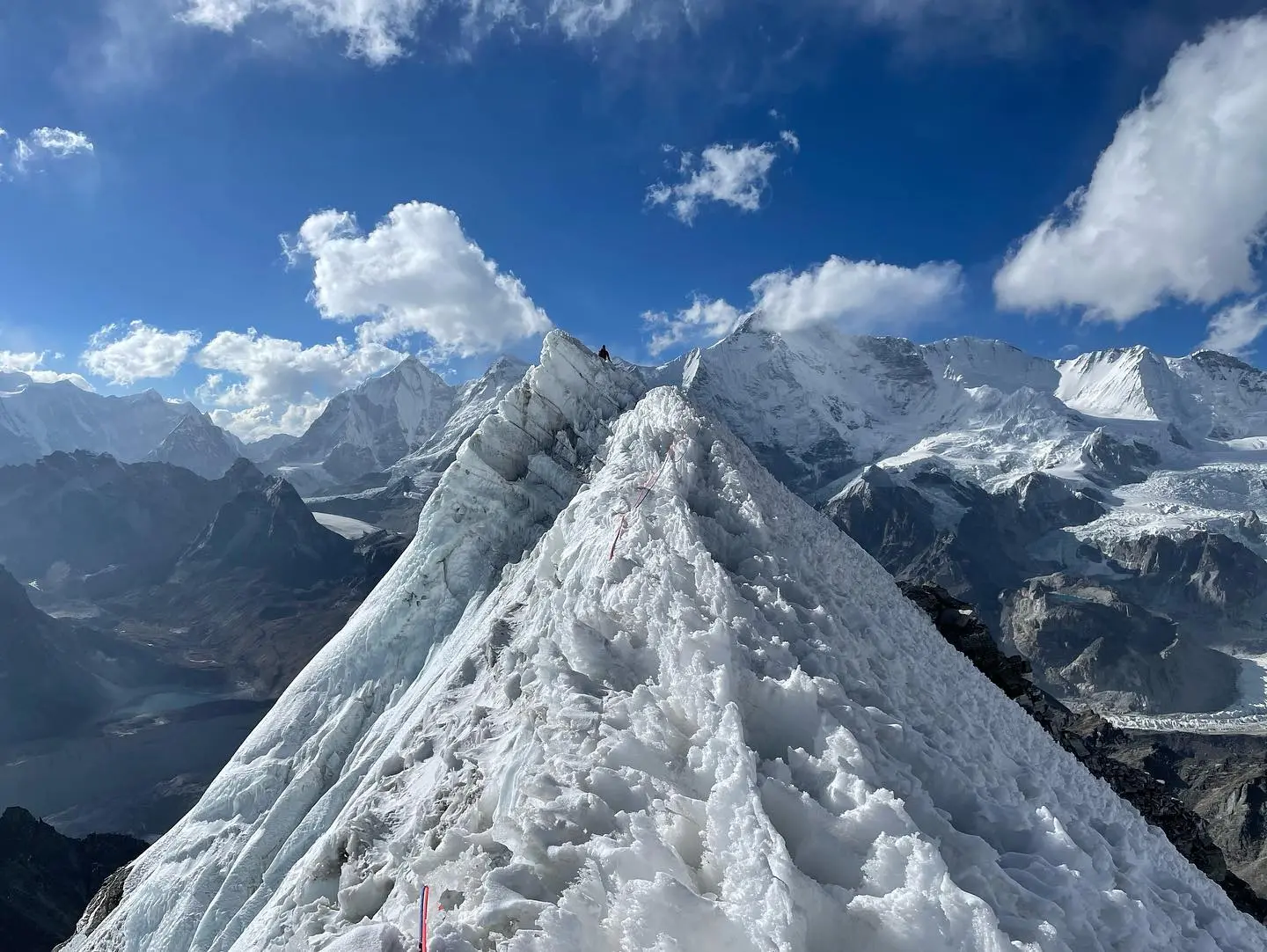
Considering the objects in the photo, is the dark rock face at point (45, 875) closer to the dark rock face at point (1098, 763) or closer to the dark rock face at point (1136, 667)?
the dark rock face at point (1098, 763)

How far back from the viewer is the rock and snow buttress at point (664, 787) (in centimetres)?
672

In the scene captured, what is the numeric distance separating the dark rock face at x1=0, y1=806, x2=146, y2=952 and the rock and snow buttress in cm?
4833

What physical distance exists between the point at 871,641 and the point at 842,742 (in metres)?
5.14

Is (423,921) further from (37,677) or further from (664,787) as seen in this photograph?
(37,677)

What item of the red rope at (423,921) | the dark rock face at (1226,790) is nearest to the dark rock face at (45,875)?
the red rope at (423,921)

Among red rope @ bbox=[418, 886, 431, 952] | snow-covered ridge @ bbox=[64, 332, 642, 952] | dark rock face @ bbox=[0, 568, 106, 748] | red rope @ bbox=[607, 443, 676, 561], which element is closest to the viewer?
red rope @ bbox=[418, 886, 431, 952]

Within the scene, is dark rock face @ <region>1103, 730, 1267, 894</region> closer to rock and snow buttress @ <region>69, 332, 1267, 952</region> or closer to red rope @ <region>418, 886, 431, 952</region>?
rock and snow buttress @ <region>69, 332, 1267, 952</region>

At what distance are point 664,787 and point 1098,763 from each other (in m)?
26.3

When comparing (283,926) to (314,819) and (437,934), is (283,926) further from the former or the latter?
(437,934)

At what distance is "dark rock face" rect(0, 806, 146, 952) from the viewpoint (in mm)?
50938

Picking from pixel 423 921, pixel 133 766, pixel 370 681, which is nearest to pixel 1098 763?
pixel 370 681

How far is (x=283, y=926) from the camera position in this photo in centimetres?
1012

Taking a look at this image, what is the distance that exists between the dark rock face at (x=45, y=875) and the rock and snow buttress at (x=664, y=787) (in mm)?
48332

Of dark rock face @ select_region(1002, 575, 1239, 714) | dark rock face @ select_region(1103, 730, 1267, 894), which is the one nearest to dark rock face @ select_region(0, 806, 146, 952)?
dark rock face @ select_region(1103, 730, 1267, 894)
